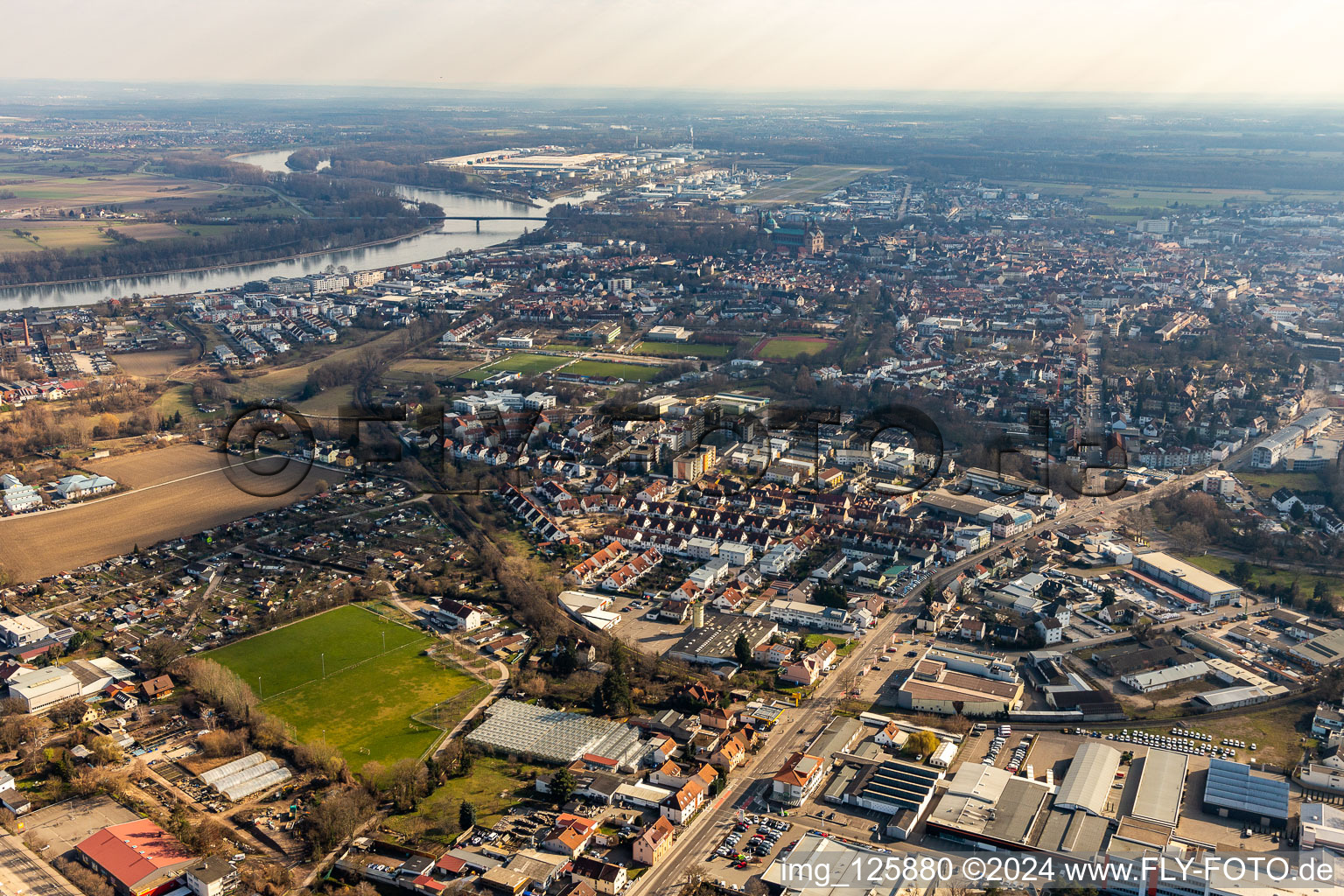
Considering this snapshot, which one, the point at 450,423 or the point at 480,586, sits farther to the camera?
the point at 450,423

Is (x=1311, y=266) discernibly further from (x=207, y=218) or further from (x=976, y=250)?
(x=207, y=218)

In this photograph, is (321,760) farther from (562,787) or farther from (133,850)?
(562,787)

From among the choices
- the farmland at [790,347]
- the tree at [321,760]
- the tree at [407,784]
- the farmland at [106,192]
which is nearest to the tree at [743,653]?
the tree at [407,784]

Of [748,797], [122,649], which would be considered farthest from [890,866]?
[122,649]

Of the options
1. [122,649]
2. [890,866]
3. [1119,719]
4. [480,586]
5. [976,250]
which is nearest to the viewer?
[890,866]

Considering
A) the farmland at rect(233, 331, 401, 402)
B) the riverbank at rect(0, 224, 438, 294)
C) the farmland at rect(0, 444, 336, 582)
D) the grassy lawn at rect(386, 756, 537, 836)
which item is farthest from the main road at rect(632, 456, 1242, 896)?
the riverbank at rect(0, 224, 438, 294)

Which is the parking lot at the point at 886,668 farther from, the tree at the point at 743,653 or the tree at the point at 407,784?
the tree at the point at 407,784

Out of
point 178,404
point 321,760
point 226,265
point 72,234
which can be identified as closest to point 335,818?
point 321,760
